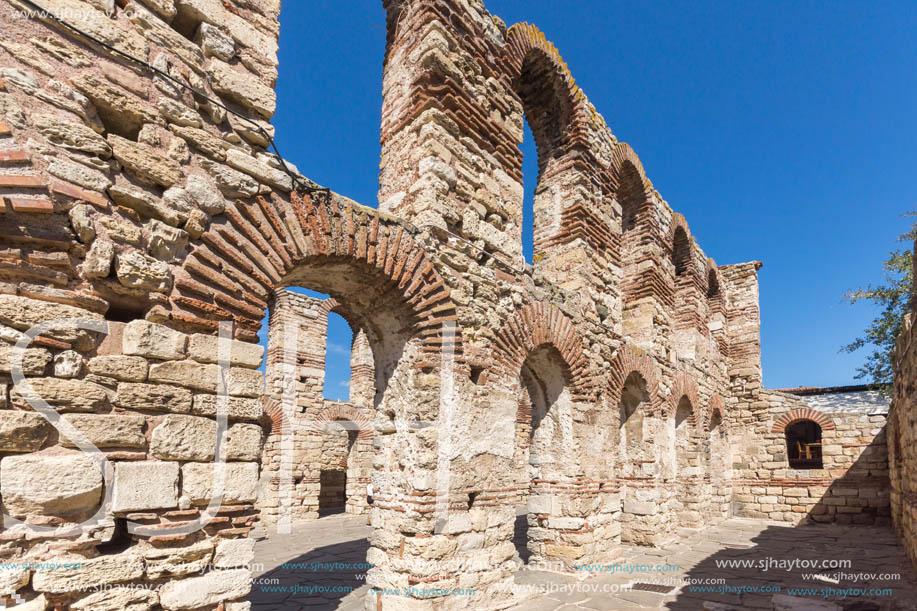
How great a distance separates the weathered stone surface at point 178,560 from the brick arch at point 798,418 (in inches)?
530

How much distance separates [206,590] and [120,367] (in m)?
1.30

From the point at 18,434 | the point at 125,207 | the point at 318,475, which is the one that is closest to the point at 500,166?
the point at 125,207

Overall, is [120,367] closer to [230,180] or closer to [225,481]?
[225,481]

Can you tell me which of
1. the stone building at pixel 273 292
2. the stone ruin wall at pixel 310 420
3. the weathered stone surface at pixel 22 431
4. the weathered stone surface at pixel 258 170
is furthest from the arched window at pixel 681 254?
the weathered stone surface at pixel 22 431

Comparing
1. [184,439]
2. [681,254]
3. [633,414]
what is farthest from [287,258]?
[681,254]

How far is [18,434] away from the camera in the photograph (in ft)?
7.54

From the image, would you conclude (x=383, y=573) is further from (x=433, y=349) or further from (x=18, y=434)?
(x=18, y=434)

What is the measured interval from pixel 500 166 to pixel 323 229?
8.69 ft

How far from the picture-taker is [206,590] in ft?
9.15

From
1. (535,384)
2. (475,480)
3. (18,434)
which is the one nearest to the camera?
(18,434)

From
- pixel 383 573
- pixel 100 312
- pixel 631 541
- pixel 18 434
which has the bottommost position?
pixel 631 541

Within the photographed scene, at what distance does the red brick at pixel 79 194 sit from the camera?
8.38 ft

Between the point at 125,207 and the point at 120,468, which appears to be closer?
the point at 120,468

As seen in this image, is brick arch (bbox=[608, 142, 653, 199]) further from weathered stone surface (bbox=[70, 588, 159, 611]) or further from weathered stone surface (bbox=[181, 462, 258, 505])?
weathered stone surface (bbox=[70, 588, 159, 611])
